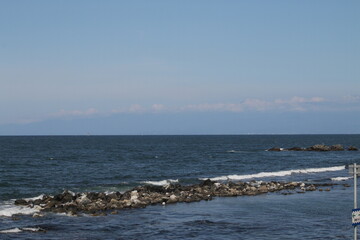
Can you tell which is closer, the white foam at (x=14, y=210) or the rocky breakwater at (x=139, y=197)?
the white foam at (x=14, y=210)

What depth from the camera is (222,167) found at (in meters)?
68.8

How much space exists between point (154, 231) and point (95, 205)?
24.4ft

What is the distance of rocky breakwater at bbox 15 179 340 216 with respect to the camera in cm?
2921

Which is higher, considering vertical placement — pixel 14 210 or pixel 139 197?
pixel 139 197

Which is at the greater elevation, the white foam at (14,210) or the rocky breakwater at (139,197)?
the rocky breakwater at (139,197)

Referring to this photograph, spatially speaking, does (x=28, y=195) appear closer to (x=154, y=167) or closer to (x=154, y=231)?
(x=154, y=231)

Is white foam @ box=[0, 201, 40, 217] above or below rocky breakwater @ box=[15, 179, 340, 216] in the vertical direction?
below

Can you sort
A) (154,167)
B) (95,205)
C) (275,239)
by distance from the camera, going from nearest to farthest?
(275,239) < (95,205) < (154,167)

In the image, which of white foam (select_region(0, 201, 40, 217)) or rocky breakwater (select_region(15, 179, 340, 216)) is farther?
rocky breakwater (select_region(15, 179, 340, 216))

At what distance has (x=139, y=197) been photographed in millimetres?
33062

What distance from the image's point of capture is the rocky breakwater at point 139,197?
29212 millimetres

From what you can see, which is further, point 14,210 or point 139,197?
point 139,197

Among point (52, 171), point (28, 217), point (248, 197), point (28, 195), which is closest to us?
point (28, 217)

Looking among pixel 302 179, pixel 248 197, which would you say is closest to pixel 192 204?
pixel 248 197
